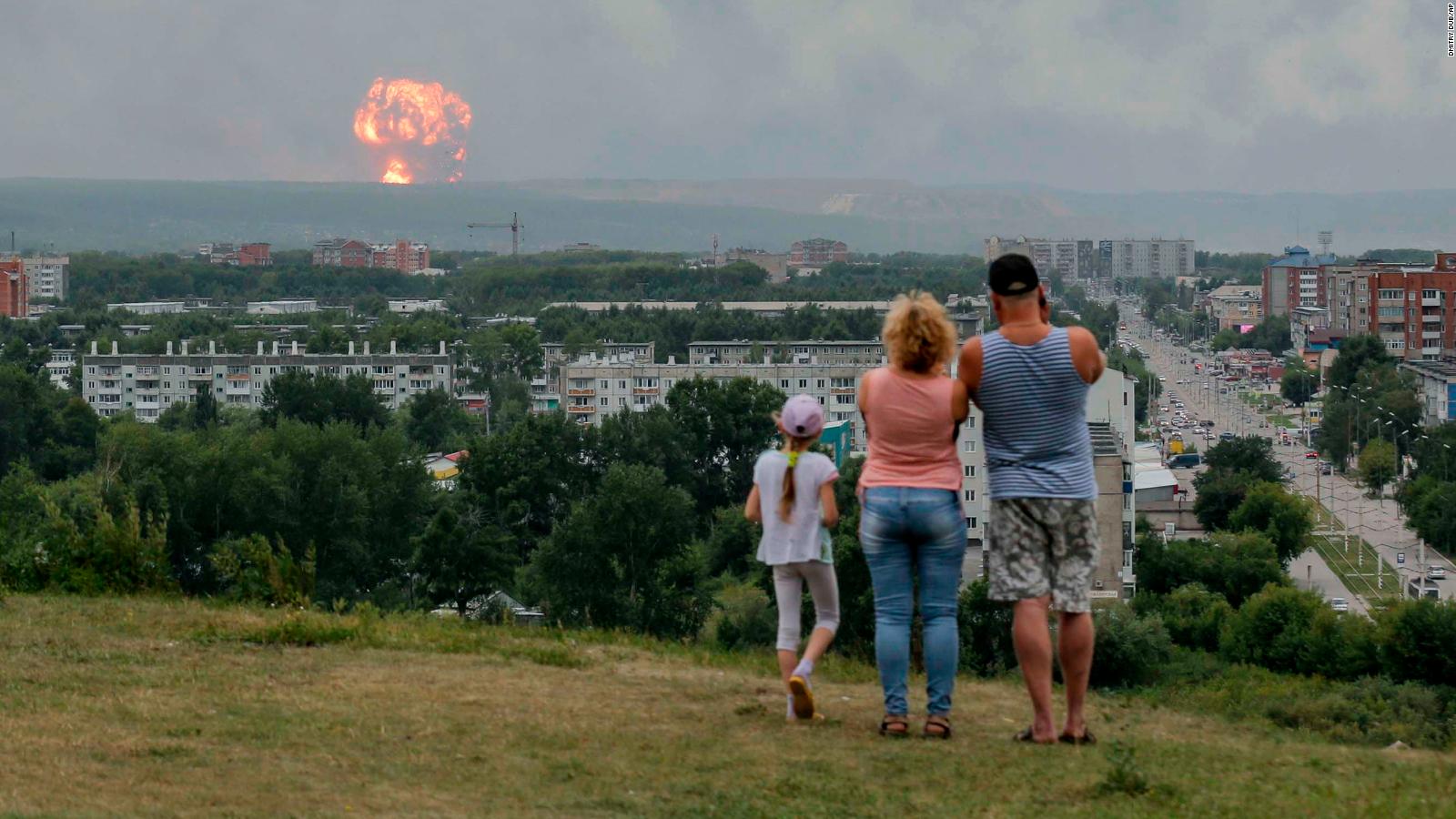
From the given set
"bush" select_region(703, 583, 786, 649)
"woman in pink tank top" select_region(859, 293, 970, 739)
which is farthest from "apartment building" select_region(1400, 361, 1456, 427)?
"woman in pink tank top" select_region(859, 293, 970, 739)

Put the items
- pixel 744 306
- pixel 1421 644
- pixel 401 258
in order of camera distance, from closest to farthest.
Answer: pixel 1421 644 → pixel 744 306 → pixel 401 258

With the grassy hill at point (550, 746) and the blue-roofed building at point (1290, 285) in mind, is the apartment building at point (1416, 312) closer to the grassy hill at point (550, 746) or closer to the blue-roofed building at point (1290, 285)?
the blue-roofed building at point (1290, 285)

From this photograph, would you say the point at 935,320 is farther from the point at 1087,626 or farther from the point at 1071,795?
the point at 1071,795

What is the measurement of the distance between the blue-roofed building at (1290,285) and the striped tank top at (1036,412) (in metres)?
123

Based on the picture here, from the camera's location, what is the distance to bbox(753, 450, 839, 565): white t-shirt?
6.30 meters

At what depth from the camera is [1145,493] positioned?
49.7 meters

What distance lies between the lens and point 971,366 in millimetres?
5852

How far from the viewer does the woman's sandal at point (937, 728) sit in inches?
235

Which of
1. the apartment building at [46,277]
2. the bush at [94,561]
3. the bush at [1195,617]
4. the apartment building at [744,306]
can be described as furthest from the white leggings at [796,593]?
the apartment building at [46,277]

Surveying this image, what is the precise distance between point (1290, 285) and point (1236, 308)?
1096 centimetres

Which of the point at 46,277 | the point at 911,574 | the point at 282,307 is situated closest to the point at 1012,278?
the point at 911,574

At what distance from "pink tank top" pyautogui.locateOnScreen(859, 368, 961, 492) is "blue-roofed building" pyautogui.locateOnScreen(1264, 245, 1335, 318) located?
123 meters

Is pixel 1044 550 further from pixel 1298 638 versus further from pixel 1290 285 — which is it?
pixel 1290 285

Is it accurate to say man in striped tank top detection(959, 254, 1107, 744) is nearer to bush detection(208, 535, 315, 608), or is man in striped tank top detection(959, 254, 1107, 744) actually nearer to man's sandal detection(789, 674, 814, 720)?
man's sandal detection(789, 674, 814, 720)
